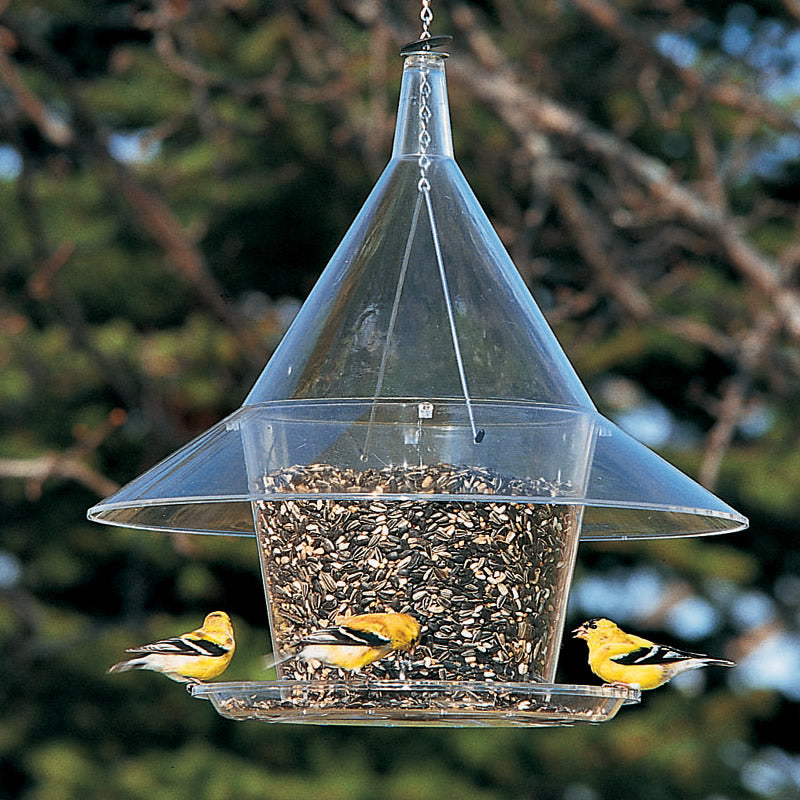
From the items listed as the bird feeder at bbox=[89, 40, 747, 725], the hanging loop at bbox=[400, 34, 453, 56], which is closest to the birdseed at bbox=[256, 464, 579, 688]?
the bird feeder at bbox=[89, 40, 747, 725]

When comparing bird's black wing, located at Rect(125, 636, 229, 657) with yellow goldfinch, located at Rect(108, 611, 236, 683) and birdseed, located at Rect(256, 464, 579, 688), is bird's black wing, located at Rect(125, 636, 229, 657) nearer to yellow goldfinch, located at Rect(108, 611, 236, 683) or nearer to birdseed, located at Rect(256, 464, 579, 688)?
yellow goldfinch, located at Rect(108, 611, 236, 683)

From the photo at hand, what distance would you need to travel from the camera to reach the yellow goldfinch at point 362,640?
3490mm

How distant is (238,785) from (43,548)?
219 centimetres

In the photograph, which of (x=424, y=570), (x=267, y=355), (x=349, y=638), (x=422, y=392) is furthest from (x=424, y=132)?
(x=267, y=355)

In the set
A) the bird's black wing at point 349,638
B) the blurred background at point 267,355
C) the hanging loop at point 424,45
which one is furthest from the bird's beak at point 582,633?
the blurred background at point 267,355

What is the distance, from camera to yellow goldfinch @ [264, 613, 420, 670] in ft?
11.5

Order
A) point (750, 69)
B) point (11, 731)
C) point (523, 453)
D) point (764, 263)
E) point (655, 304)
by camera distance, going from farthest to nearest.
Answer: point (11, 731) → point (655, 304) → point (750, 69) → point (764, 263) → point (523, 453)

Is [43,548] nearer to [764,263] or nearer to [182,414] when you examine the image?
[182,414]

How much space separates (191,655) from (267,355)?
516 centimetres

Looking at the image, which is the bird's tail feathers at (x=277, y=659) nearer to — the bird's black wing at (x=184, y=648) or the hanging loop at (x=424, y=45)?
the bird's black wing at (x=184, y=648)

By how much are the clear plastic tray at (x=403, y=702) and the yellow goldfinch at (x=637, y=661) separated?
40 centimetres

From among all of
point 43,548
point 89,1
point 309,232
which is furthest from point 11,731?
point 89,1

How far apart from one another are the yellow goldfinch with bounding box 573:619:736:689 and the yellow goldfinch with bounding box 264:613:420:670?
2.16 ft

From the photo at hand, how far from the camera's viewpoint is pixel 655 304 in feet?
33.0
